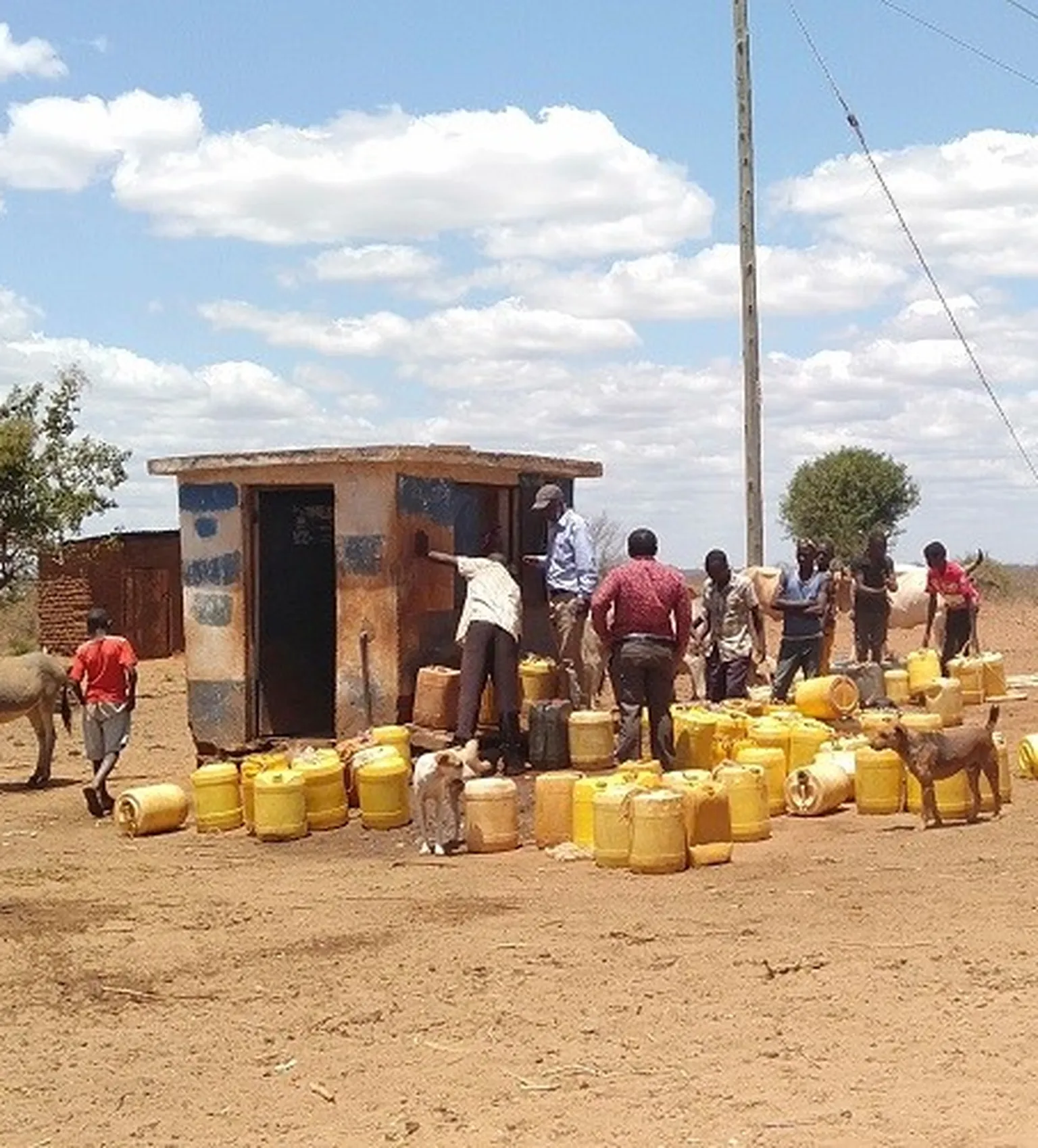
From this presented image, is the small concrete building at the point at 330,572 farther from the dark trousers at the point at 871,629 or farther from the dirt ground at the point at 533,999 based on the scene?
the dark trousers at the point at 871,629

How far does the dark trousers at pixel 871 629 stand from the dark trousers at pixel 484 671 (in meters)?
6.89

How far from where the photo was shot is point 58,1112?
19.0 feet

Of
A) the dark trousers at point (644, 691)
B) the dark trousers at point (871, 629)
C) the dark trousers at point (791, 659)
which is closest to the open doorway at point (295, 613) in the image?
the dark trousers at point (644, 691)

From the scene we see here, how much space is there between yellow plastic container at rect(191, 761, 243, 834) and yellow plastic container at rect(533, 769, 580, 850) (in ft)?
8.20

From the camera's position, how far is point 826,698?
14.4 m

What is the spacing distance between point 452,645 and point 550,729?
1.29 meters

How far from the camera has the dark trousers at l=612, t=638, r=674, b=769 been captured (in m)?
11.8

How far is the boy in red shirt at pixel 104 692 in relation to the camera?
1304 cm

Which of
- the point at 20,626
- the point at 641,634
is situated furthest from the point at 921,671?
the point at 20,626

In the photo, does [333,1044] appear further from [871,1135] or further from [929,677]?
[929,677]

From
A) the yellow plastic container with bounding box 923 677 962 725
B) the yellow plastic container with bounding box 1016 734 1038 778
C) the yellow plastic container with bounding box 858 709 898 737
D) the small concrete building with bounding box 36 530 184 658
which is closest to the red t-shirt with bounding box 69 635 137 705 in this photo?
the yellow plastic container with bounding box 858 709 898 737

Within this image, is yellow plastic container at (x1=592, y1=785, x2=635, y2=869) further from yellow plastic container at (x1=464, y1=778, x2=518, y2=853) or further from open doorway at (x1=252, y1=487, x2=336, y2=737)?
open doorway at (x1=252, y1=487, x2=336, y2=737)

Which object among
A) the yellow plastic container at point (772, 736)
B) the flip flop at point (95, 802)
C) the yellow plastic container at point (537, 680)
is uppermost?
the yellow plastic container at point (537, 680)

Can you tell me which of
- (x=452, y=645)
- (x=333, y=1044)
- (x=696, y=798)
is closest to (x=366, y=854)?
(x=696, y=798)
